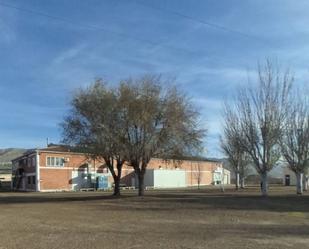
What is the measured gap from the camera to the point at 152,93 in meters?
41.2

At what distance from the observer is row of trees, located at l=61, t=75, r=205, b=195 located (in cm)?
4069

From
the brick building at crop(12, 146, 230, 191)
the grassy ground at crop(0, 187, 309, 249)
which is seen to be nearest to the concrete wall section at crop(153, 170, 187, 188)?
the brick building at crop(12, 146, 230, 191)

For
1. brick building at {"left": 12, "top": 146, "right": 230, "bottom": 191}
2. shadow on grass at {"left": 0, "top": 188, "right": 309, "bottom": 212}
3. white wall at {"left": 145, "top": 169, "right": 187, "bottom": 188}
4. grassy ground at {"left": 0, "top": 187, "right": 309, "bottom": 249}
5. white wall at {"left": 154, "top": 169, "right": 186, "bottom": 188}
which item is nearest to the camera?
grassy ground at {"left": 0, "top": 187, "right": 309, "bottom": 249}

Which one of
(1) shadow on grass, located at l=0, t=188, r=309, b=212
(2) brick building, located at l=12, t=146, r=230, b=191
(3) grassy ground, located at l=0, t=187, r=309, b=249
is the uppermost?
(2) brick building, located at l=12, t=146, r=230, b=191

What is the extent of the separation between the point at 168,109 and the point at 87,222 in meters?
20.1

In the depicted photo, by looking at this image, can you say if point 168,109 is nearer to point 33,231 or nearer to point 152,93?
point 152,93

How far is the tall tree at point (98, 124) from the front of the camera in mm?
40781

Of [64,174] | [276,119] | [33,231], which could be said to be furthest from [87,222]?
[64,174]

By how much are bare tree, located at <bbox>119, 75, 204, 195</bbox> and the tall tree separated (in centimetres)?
78

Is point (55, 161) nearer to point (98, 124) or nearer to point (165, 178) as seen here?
point (165, 178)

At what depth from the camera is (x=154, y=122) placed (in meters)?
41.2

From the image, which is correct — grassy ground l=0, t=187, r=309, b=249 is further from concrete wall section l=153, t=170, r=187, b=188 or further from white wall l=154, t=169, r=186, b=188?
white wall l=154, t=169, r=186, b=188

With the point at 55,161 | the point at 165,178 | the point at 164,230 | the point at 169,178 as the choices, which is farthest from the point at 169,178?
the point at 164,230

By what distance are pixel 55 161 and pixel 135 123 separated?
41242 mm
